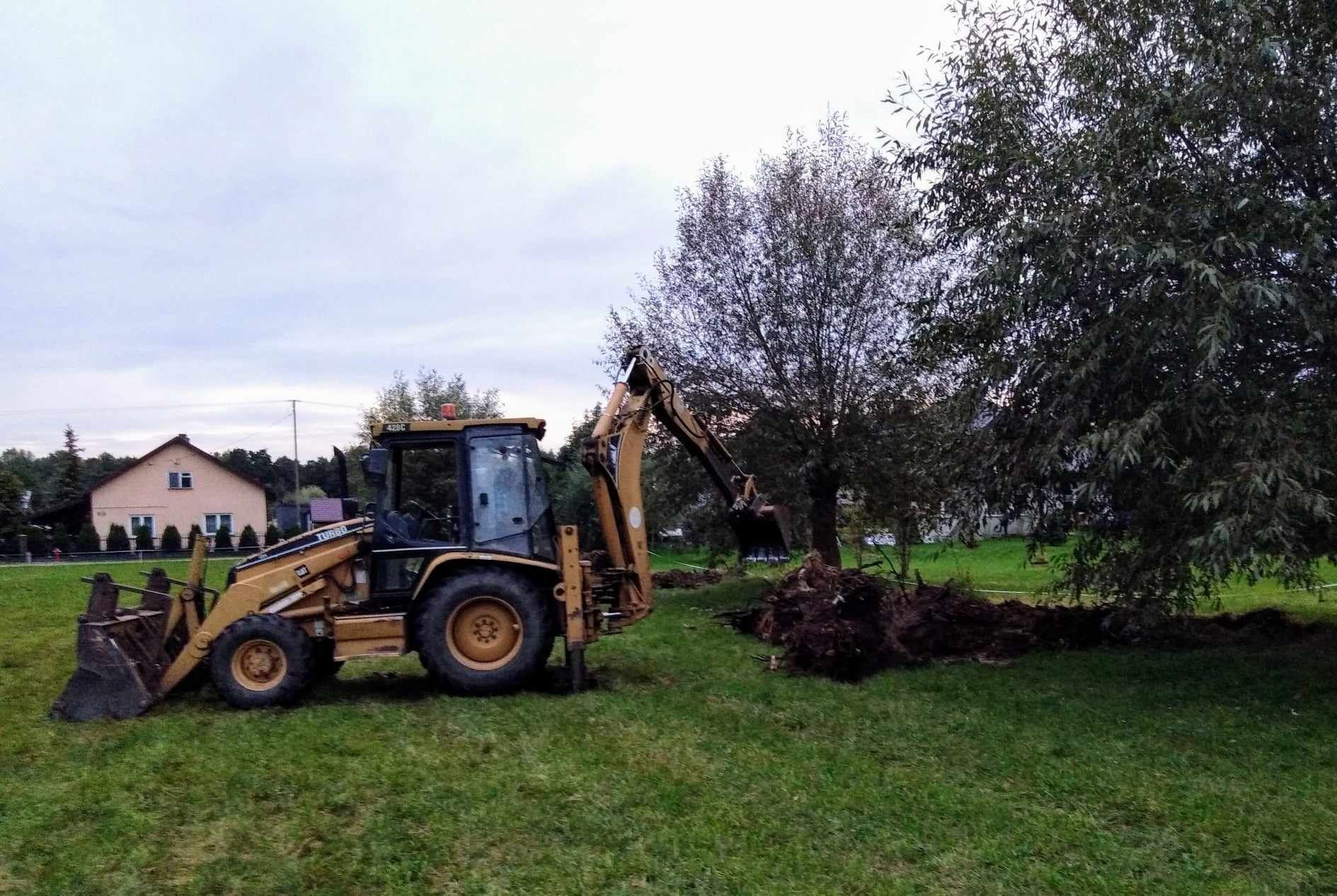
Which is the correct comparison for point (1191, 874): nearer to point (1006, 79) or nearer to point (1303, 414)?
point (1303, 414)

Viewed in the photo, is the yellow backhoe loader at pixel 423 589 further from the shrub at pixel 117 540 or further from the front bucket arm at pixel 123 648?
the shrub at pixel 117 540

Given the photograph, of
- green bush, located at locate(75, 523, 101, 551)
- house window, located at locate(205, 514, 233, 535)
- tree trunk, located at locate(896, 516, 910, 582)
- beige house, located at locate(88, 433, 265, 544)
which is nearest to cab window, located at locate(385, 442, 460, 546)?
tree trunk, located at locate(896, 516, 910, 582)

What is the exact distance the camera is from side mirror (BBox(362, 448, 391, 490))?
385 inches

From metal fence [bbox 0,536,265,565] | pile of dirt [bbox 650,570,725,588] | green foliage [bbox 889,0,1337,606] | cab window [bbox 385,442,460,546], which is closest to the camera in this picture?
green foliage [bbox 889,0,1337,606]

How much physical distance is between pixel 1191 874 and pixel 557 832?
3.41m

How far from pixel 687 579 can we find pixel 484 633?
42.4 feet

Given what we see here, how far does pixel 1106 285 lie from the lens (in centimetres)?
907

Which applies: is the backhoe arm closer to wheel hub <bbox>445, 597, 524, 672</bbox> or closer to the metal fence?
wheel hub <bbox>445, 597, 524, 672</bbox>

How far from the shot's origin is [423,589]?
989 centimetres

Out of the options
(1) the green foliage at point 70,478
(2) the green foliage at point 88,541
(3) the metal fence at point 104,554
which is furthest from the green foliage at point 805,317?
(1) the green foliage at point 70,478

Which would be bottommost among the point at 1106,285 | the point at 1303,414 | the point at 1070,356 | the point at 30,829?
the point at 30,829

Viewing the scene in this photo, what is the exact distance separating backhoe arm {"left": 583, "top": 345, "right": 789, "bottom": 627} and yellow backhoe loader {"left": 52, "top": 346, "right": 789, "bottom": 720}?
24mm

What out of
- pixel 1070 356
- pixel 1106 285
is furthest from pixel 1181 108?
pixel 1070 356

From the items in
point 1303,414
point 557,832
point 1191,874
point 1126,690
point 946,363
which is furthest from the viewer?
point 946,363
